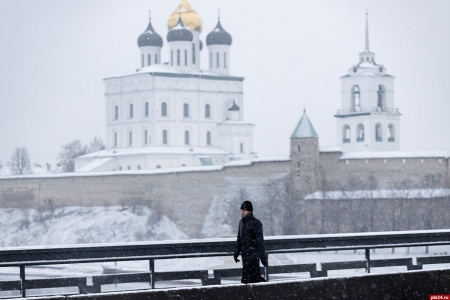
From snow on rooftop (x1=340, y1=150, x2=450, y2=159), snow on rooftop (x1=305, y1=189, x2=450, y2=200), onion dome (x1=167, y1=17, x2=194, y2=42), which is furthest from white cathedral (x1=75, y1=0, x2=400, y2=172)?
snow on rooftop (x1=340, y1=150, x2=450, y2=159)

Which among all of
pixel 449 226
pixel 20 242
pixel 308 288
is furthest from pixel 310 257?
pixel 308 288

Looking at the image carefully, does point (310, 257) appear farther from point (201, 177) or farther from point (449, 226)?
point (201, 177)

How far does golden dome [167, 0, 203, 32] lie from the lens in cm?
6556

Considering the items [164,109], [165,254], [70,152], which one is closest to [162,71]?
[164,109]

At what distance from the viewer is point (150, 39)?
218 feet

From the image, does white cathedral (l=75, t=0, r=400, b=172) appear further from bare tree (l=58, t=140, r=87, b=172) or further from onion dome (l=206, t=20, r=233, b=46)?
bare tree (l=58, t=140, r=87, b=172)

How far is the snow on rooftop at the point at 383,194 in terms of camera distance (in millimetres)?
42781

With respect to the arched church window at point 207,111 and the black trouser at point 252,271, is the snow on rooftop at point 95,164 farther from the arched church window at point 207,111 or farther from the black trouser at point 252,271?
the black trouser at point 252,271

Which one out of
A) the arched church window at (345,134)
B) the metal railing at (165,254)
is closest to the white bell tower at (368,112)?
the arched church window at (345,134)

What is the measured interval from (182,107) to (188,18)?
5.55 meters

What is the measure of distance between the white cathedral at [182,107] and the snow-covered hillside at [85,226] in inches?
369

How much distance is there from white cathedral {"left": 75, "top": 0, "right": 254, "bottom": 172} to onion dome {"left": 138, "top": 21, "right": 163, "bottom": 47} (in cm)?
119

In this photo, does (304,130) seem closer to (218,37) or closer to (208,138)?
(208,138)

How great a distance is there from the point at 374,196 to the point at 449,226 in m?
4.41
